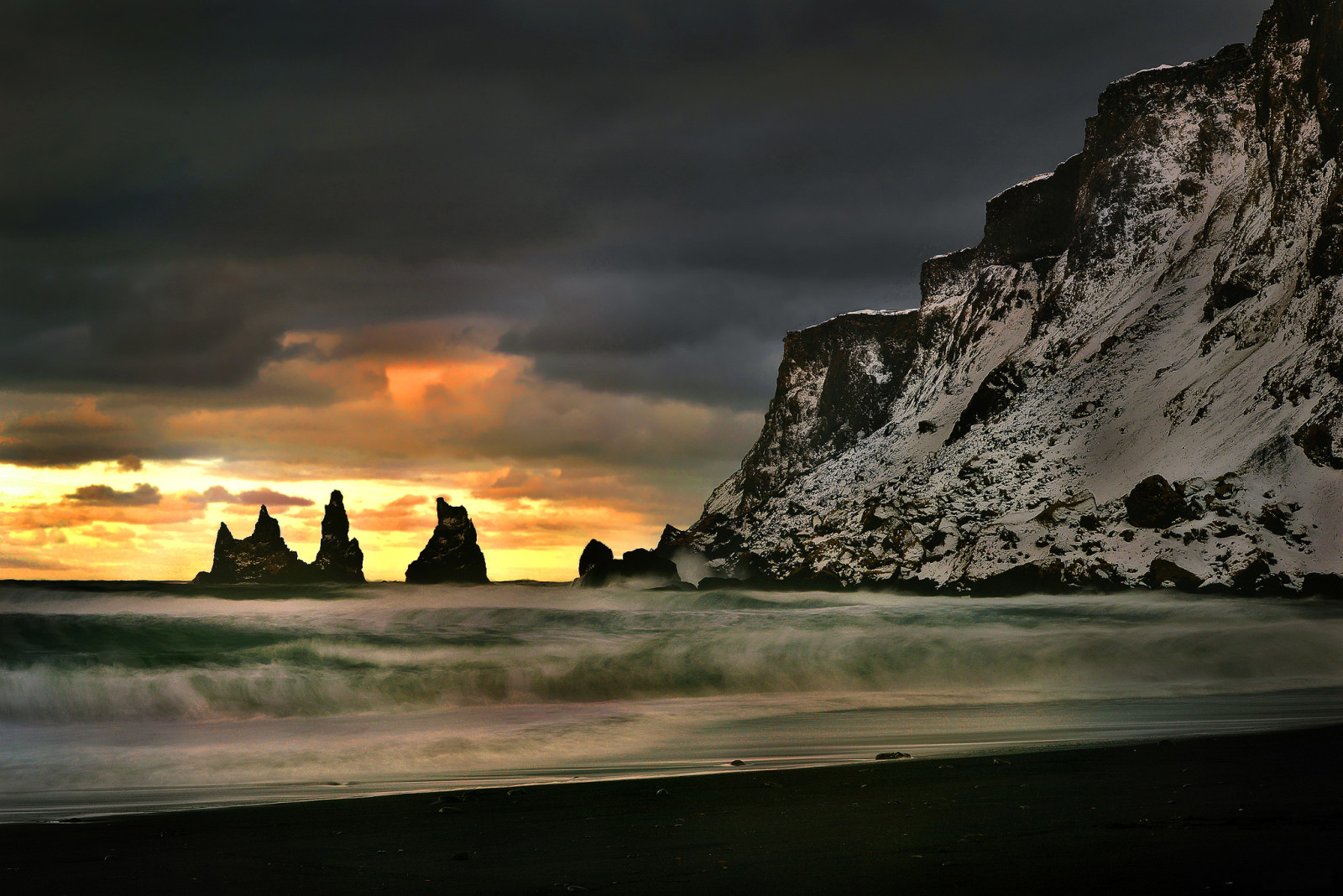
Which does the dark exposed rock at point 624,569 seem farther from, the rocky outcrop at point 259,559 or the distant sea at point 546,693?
the distant sea at point 546,693

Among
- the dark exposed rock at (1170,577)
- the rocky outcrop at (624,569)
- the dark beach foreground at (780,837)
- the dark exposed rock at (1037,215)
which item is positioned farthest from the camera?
the dark exposed rock at (1037,215)

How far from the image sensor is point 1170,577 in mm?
89812

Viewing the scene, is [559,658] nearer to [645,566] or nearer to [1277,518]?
[1277,518]

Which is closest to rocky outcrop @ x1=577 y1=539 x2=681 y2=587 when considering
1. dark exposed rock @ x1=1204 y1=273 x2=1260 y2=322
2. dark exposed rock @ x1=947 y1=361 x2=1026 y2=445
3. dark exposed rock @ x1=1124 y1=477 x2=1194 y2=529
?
dark exposed rock @ x1=947 y1=361 x2=1026 y2=445

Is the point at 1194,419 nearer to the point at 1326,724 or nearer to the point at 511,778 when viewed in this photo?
the point at 1326,724

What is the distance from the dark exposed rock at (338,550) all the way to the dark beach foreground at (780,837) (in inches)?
6930

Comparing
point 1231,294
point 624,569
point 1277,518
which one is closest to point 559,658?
point 1277,518

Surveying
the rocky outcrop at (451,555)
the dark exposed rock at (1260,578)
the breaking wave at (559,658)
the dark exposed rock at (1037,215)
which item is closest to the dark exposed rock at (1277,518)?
the dark exposed rock at (1260,578)

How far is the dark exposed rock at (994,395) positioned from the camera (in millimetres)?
144000

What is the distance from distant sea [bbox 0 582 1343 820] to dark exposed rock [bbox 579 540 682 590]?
88080 mm

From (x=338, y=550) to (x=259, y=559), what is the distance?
13.2m

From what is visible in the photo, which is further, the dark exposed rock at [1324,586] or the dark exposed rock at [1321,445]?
the dark exposed rock at [1321,445]

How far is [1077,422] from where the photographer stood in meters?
127

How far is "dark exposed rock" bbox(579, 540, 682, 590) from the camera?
149m
